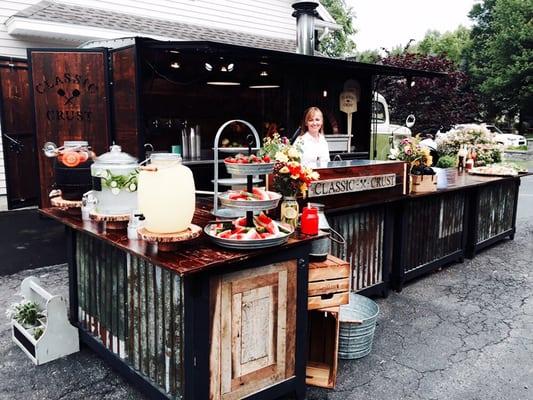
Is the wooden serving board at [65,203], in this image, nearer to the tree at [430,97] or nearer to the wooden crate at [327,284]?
the wooden crate at [327,284]

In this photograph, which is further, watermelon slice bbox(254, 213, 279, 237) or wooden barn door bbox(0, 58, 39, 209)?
wooden barn door bbox(0, 58, 39, 209)

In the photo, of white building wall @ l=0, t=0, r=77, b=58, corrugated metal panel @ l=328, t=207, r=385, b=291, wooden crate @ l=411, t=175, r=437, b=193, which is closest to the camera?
corrugated metal panel @ l=328, t=207, r=385, b=291

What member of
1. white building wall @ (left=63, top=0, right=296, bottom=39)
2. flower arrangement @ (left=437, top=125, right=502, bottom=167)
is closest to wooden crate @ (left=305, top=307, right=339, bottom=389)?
flower arrangement @ (left=437, top=125, right=502, bottom=167)

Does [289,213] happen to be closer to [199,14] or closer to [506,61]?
[199,14]

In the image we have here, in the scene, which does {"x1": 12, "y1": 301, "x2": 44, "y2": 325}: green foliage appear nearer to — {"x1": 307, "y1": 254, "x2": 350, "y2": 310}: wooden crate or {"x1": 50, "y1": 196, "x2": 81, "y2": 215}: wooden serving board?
{"x1": 50, "y1": 196, "x2": 81, "y2": 215}: wooden serving board

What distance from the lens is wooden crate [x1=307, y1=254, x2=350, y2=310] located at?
297 cm

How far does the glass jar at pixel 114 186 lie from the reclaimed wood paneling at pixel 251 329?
823mm

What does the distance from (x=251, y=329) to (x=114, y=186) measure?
3.71ft

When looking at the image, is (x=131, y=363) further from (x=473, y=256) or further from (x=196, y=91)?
(x=196, y=91)

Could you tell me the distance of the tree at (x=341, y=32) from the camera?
27750 mm

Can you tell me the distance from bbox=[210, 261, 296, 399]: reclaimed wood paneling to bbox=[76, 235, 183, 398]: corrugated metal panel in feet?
0.70

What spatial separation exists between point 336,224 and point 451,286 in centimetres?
176

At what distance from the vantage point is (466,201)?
575cm

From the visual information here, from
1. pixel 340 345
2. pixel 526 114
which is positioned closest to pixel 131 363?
pixel 340 345
